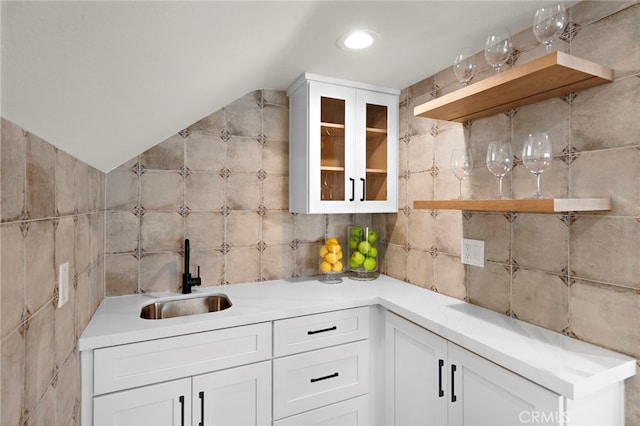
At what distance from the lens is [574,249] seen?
131 centimetres

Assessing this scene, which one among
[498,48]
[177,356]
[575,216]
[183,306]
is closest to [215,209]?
[183,306]

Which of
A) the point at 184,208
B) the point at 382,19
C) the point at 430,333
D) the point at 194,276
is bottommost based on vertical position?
the point at 430,333

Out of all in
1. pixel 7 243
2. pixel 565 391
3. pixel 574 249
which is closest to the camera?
pixel 7 243

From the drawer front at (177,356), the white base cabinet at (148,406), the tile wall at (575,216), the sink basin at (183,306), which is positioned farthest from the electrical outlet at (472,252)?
the white base cabinet at (148,406)

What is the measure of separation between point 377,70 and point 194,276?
1.57 metres

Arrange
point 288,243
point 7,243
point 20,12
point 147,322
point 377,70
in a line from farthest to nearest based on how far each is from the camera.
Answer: point 288,243 < point 377,70 < point 147,322 < point 7,243 < point 20,12

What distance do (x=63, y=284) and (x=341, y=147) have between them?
151cm

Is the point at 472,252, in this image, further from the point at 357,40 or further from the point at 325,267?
the point at 357,40

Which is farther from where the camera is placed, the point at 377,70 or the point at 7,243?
Answer: the point at 377,70

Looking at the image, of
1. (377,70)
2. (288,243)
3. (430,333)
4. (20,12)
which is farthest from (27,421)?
(377,70)

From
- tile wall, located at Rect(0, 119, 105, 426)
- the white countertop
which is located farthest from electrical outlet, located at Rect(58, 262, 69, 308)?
the white countertop

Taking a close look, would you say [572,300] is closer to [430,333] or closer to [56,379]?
[430,333]

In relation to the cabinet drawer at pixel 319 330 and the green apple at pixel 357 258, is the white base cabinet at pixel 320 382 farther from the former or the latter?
the green apple at pixel 357 258

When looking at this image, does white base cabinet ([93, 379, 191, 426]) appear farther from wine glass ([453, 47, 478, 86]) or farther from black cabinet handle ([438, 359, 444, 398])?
wine glass ([453, 47, 478, 86])
